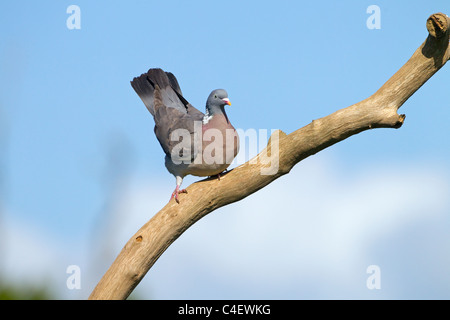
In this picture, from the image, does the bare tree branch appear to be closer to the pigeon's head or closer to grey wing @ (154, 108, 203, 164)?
grey wing @ (154, 108, 203, 164)

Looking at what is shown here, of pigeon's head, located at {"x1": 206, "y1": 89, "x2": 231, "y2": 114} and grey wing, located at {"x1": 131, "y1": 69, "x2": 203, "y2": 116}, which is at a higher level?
grey wing, located at {"x1": 131, "y1": 69, "x2": 203, "y2": 116}

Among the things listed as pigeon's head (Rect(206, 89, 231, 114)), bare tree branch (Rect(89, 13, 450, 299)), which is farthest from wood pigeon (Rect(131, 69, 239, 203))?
bare tree branch (Rect(89, 13, 450, 299))

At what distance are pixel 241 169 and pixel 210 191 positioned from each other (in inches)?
14.2

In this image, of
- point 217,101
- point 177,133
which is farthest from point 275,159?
point 177,133

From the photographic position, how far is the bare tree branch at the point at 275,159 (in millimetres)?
4664

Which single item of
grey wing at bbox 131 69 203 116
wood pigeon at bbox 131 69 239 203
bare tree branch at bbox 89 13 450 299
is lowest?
bare tree branch at bbox 89 13 450 299

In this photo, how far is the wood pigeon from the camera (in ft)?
17.7

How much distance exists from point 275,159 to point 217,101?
0.94 meters

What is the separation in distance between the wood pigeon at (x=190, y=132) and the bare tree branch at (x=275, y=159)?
192 millimetres
